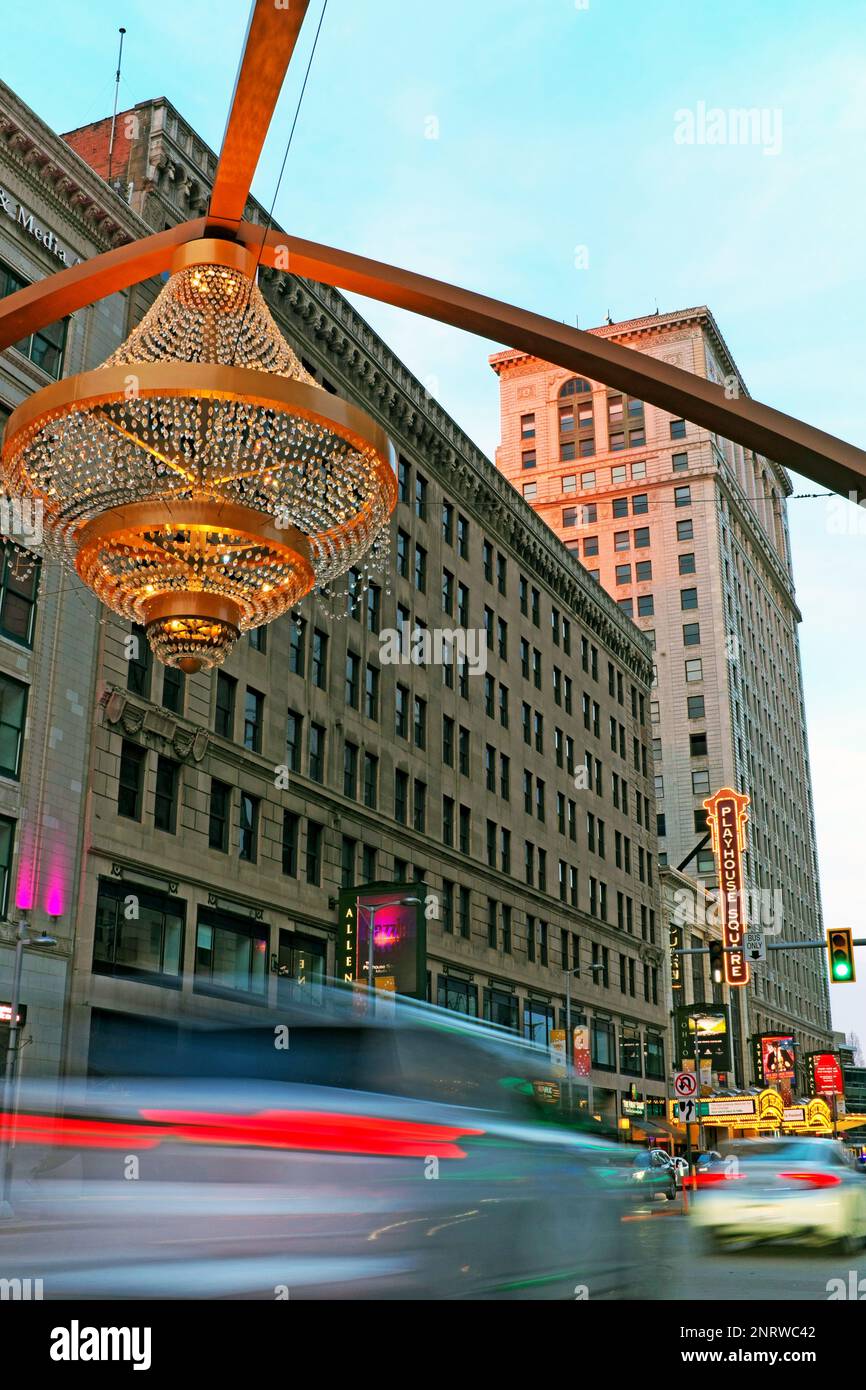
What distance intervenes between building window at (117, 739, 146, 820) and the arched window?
277ft

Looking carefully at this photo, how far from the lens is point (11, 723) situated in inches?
1197

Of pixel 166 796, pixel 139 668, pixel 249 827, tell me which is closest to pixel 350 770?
pixel 249 827

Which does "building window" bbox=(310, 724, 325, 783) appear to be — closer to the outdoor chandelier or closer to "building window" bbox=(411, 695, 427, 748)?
"building window" bbox=(411, 695, 427, 748)

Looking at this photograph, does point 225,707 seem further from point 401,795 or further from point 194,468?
point 194,468

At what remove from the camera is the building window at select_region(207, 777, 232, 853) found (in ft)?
120

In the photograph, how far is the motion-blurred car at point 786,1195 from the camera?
55.8 feet

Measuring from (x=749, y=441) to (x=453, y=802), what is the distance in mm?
44952

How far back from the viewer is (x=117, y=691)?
109 feet

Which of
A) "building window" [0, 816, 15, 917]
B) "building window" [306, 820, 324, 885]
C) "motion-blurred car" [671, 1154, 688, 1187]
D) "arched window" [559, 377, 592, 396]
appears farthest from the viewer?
"arched window" [559, 377, 592, 396]

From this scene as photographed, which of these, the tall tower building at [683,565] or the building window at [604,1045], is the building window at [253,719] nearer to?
the building window at [604,1045]

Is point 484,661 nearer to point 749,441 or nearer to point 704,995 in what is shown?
point 704,995

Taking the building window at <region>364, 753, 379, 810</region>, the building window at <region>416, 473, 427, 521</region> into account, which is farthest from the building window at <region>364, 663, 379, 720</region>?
the building window at <region>416, 473, 427, 521</region>
